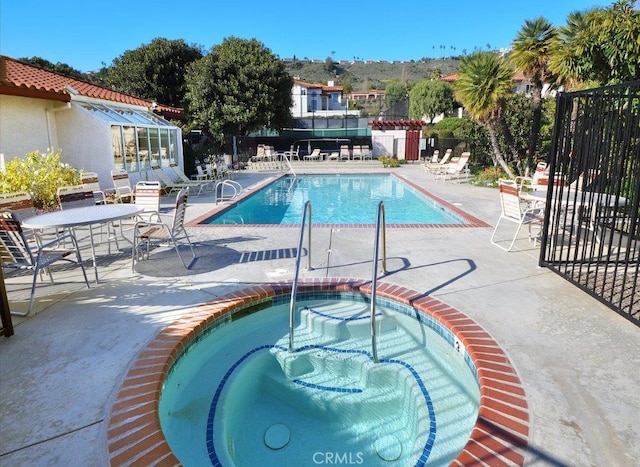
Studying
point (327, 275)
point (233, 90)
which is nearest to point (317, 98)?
point (233, 90)

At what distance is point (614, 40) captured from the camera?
9.27 m

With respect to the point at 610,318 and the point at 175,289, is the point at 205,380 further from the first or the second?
the point at 610,318

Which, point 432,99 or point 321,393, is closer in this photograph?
point 321,393

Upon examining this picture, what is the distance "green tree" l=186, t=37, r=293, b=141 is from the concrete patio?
18.1m

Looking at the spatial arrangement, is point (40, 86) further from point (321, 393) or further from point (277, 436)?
point (277, 436)

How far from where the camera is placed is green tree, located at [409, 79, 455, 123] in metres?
40.2

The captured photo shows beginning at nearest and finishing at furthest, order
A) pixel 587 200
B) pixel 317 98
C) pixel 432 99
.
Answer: pixel 587 200
pixel 432 99
pixel 317 98

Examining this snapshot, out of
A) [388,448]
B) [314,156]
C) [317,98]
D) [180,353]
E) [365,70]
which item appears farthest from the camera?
[365,70]

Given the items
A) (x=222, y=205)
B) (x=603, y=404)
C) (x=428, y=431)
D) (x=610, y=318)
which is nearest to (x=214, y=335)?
(x=428, y=431)

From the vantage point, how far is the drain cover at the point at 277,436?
2779 mm

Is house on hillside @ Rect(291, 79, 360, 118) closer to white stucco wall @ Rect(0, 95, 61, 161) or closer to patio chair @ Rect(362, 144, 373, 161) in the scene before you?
patio chair @ Rect(362, 144, 373, 161)

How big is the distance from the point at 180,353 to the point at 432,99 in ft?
137

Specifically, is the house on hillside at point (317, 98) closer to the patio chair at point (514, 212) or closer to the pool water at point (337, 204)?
the pool water at point (337, 204)

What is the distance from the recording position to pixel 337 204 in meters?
12.5
